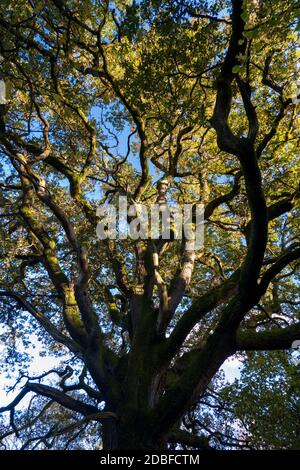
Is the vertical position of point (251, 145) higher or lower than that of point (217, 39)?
lower

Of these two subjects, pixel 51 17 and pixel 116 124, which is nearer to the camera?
pixel 51 17

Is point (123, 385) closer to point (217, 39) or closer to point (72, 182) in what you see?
point (72, 182)

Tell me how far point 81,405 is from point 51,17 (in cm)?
891

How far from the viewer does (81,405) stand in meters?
7.41

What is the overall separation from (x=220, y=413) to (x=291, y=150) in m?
9.26

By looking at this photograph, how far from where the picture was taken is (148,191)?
12.9 metres

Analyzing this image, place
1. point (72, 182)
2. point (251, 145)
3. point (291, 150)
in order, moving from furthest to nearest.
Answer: point (291, 150)
point (72, 182)
point (251, 145)

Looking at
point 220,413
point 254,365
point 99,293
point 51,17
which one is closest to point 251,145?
point 51,17

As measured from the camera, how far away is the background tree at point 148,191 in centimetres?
619

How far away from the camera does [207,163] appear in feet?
38.6

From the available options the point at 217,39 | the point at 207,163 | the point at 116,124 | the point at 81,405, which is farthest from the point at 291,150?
the point at 81,405

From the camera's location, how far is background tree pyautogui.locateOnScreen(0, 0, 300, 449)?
6188mm

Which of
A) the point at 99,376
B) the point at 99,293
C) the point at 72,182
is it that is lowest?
the point at 99,376

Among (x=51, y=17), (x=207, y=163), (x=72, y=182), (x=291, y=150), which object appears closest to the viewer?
(x=51, y=17)
